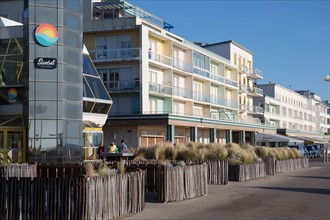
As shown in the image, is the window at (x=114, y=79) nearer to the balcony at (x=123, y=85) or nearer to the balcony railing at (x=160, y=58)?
the balcony at (x=123, y=85)

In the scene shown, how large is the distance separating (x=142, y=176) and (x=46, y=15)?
45.2ft

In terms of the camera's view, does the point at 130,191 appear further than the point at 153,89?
No

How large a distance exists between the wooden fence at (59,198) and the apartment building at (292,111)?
69192 mm

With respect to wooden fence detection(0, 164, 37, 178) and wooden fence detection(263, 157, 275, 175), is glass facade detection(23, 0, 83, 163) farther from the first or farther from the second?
wooden fence detection(263, 157, 275, 175)

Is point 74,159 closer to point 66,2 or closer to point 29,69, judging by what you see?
point 29,69

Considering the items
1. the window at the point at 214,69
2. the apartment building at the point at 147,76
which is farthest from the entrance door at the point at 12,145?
the window at the point at 214,69

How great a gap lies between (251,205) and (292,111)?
90.9 metres

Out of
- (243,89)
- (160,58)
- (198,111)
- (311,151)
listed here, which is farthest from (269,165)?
(243,89)

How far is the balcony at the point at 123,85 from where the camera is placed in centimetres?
4534

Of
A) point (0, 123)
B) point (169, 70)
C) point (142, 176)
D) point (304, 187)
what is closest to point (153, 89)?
point (169, 70)

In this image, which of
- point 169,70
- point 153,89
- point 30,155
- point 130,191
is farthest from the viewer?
point 169,70

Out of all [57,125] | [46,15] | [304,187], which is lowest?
[304,187]

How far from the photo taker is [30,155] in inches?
947

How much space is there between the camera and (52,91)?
24359 millimetres
